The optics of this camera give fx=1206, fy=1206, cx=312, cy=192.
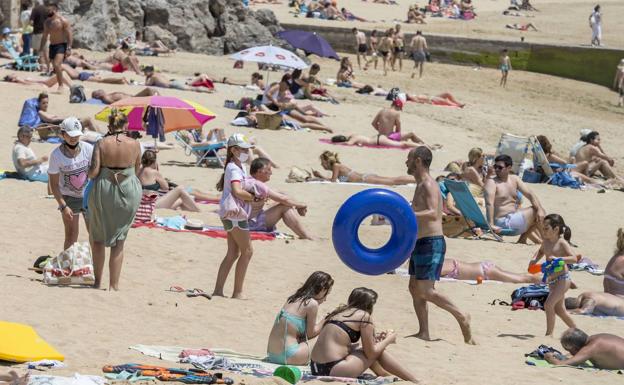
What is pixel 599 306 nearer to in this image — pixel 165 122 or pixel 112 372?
pixel 112 372

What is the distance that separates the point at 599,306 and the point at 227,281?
113 inches

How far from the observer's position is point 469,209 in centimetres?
1188

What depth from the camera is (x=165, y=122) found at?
14.4m

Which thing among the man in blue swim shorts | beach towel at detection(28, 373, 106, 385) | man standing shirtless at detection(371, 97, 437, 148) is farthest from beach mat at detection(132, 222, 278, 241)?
man standing shirtless at detection(371, 97, 437, 148)

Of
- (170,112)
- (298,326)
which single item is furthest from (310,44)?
(298,326)

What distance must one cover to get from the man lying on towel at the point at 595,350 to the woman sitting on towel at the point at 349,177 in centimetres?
671

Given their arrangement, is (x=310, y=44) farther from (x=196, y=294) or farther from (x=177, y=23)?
(x=196, y=294)

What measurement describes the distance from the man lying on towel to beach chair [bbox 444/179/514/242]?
162 inches

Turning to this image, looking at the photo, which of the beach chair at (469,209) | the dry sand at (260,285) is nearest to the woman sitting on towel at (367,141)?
the dry sand at (260,285)

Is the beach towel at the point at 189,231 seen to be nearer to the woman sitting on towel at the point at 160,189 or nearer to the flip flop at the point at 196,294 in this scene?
the woman sitting on towel at the point at 160,189

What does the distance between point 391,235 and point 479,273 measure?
8.51 feet

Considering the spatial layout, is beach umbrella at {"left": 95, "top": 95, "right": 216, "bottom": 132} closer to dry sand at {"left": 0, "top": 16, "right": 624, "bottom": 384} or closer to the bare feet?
dry sand at {"left": 0, "top": 16, "right": 624, "bottom": 384}

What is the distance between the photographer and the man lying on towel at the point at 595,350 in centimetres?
752

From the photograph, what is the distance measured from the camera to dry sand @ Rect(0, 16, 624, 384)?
24.0 feet
